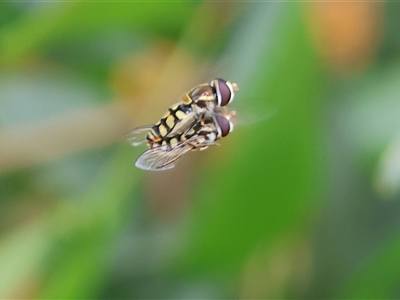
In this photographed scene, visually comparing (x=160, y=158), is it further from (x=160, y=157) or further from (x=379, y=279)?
(x=379, y=279)

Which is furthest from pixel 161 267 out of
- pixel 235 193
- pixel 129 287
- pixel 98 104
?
pixel 98 104

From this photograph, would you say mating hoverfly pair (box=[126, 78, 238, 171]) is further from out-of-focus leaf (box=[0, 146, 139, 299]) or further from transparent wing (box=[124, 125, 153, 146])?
out-of-focus leaf (box=[0, 146, 139, 299])

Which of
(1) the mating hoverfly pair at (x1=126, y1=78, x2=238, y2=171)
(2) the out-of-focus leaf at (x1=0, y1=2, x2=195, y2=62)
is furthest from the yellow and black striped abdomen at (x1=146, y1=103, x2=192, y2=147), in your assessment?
(2) the out-of-focus leaf at (x1=0, y1=2, x2=195, y2=62)

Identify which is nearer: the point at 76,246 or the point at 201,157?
the point at 76,246

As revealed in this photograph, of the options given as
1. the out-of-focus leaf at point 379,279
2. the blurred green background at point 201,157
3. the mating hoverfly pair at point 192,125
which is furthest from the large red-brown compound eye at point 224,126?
the out-of-focus leaf at point 379,279

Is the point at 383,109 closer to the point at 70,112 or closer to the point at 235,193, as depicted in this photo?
the point at 235,193

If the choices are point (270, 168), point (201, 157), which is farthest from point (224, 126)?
point (201, 157)
